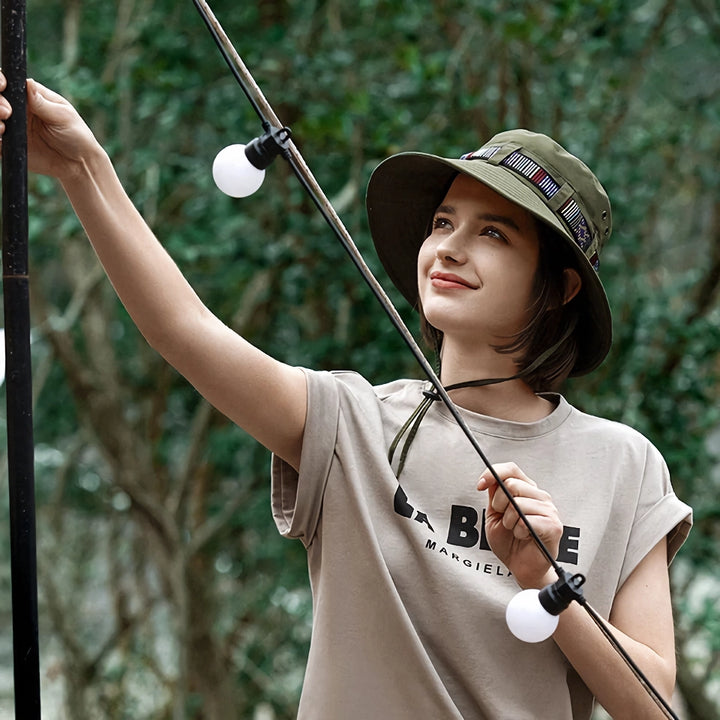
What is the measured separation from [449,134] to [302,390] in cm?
195

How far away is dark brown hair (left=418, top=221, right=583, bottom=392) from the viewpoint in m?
1.48

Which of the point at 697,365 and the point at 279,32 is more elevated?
the point at 279,32

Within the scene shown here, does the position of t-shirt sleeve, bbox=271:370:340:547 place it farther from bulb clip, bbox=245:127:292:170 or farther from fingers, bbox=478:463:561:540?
bulb clip, bbox=245:127:292:170

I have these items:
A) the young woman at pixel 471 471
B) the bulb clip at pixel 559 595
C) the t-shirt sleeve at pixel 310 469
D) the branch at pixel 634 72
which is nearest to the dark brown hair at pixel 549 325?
the young woman at pixel 471 471

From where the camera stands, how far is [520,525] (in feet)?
4.02

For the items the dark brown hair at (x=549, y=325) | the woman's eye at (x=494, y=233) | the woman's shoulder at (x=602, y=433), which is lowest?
the woman's shoulder at (x=602, y=433)

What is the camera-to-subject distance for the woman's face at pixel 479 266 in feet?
4.70

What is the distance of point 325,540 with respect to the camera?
1383 millimetres

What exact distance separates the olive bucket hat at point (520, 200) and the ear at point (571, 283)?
0.01 m

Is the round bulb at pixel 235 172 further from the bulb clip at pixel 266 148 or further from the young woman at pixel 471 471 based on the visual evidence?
the young woman at pixel 471 471

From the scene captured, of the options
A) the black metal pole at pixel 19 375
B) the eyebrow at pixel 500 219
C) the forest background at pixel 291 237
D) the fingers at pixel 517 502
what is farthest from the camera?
the forest background at pixel 291 237

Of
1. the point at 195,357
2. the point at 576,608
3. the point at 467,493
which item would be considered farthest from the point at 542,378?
the point at 195,357

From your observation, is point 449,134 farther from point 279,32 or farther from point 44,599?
point 44,599

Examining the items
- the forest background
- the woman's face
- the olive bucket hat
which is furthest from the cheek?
the forest background
